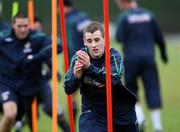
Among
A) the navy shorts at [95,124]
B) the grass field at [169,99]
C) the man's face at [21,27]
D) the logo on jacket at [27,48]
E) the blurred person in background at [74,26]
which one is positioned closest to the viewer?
the navy shorts at [95,124]

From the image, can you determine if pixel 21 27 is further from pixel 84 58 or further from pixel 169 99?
pixel 169 99

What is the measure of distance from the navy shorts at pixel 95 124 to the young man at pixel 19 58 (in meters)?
2.74

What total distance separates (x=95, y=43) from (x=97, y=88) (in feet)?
1.81

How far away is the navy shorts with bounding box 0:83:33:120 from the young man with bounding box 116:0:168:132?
117 inches

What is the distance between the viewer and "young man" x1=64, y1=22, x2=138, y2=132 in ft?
29.9

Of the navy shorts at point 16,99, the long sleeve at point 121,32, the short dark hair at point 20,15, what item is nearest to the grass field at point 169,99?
the long sleeve at point 121,32

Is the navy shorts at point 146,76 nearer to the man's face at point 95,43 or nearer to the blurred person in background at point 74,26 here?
the blurred person in background at point 74,26

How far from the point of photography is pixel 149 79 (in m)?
15.1

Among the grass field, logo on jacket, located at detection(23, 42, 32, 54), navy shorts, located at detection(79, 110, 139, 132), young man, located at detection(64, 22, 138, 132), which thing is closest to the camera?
young man, located at detection(64, 22, 138, 132)

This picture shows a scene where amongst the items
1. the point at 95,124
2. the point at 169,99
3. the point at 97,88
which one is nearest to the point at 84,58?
the point at 97,88

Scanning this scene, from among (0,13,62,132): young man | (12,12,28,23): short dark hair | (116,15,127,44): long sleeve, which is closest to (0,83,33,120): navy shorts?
(0,13,62,132): young man

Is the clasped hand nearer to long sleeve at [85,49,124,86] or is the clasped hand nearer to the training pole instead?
long sleeve at [85,49,124,86]

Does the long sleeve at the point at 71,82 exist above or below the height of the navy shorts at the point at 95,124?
above

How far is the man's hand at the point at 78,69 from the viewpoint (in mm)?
8859
